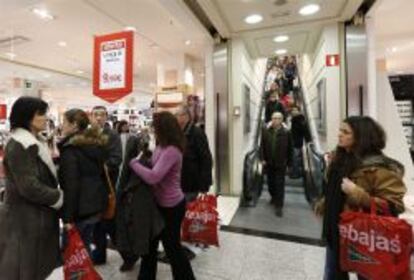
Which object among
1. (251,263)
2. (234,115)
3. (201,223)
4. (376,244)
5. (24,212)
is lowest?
(251,263)

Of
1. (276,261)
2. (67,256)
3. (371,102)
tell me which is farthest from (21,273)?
(371,102)

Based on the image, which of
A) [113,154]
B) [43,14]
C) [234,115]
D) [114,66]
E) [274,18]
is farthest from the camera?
[234,115]

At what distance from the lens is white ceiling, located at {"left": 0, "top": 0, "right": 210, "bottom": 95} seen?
4.77 metres

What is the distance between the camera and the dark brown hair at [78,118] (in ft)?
7.20

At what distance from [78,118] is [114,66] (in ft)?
3.59

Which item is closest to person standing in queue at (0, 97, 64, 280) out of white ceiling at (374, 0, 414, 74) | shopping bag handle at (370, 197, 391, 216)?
shopping bag handle at (370, 197, 391, 216)

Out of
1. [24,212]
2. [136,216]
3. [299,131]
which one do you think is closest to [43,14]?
[24,212]

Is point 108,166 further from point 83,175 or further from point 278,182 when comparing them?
point 278,182

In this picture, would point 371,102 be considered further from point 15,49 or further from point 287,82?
point 15,49

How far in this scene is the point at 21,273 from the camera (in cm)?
167

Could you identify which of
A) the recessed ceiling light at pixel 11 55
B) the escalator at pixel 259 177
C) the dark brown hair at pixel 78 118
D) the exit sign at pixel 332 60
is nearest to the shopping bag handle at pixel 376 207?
the dark brown hair at pixel 78 118

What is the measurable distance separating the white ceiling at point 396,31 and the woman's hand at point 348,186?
3.59 meters

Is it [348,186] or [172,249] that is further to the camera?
[172,249]

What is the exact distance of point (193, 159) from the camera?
108 inches
